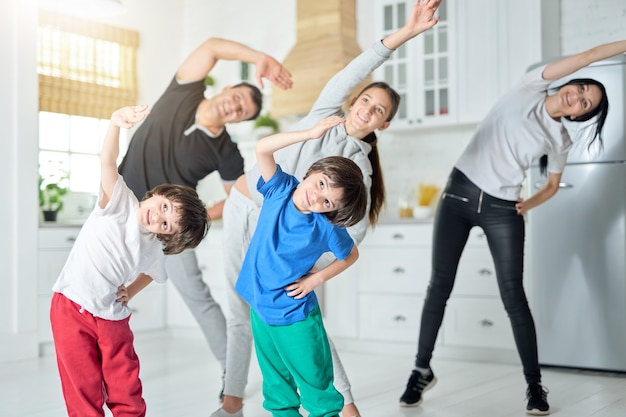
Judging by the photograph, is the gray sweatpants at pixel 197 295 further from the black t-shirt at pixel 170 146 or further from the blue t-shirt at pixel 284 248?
the blue t-shirt at pixel 284 248

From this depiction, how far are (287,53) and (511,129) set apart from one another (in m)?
3.04

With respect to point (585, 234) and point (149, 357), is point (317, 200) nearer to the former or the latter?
point (585, 234)

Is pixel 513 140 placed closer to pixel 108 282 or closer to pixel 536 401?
pixel 536 401

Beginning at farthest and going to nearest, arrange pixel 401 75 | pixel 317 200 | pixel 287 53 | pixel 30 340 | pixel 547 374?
1. pixel 287 53
2. pixel 401 75
3. pixel 30 340
4. pixel 547 374
5. pixel 317 200

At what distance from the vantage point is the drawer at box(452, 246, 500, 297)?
4.09 metres

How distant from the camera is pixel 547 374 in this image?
147 inches

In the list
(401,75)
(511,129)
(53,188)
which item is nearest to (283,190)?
(511,129)

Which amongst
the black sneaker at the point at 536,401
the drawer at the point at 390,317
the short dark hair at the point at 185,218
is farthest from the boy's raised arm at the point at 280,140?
the drawer at the point at 390,317

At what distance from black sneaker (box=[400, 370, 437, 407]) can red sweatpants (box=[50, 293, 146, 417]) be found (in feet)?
3.67

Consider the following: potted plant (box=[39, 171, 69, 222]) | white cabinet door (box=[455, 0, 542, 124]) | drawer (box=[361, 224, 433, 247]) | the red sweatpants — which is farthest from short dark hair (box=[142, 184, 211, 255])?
potted plant (box=[39, 171, 69, 222])

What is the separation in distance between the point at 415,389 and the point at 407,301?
4.78ft

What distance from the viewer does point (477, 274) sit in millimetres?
4129

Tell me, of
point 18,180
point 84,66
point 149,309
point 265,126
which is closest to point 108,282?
point 18,180

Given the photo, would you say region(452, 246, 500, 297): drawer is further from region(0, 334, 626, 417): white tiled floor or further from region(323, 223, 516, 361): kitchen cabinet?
region(0, 334, 626, 417): white tiled floor
